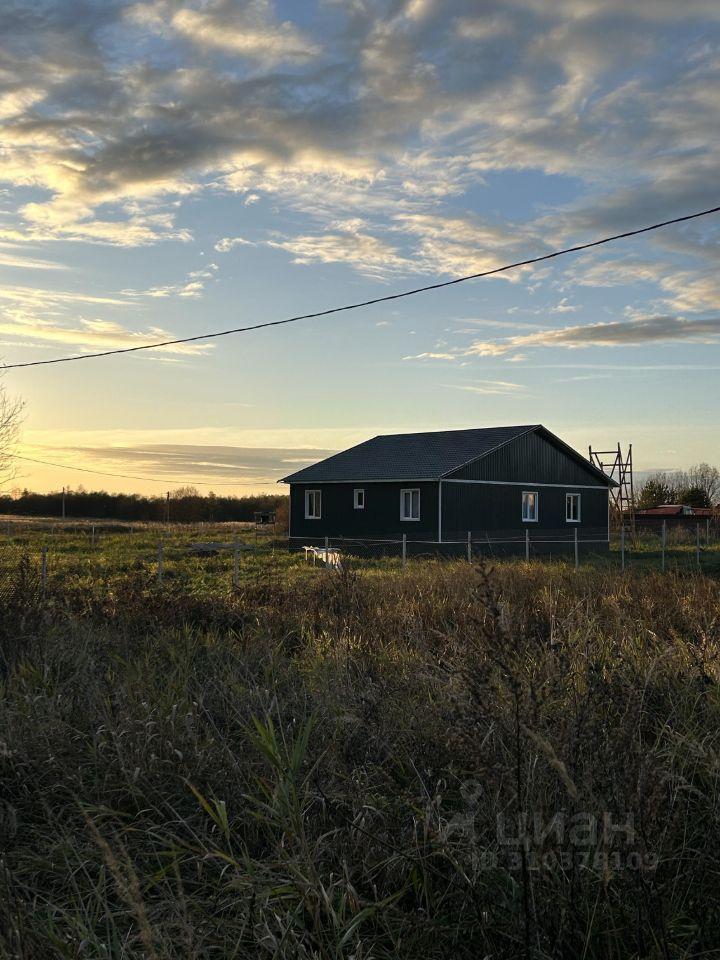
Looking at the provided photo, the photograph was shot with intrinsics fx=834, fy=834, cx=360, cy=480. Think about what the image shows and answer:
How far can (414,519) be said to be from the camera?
104 feet

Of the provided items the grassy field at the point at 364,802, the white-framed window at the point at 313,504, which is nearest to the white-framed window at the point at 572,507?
the white-framed window at the point at 313,504

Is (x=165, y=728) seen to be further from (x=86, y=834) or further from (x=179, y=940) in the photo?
(x=179, y=940)

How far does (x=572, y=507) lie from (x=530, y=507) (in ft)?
10.7

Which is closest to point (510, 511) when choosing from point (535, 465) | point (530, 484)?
point (530, 484)

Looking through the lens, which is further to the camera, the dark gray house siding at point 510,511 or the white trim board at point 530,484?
the white trim board at point 530,484

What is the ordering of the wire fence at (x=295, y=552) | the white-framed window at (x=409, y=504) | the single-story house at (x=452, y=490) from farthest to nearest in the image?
the white-framed window at (x=409, y=504), the single-story house at (x=452, y=490), the wire fence at (x=295, y=552)

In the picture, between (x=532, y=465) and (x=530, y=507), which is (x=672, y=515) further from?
(x=532, y=465)

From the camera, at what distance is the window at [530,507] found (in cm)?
3450

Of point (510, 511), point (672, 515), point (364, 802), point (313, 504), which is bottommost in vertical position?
point (364, 802)

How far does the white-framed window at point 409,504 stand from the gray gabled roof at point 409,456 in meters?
0.82

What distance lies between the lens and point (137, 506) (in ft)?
239

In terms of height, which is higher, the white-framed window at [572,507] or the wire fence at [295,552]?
the white-framed window at [572,507]

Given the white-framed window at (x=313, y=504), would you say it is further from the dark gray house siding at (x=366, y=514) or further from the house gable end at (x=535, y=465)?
the house gable end at (x=535, y=465)

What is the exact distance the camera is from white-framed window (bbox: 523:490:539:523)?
113 feet
